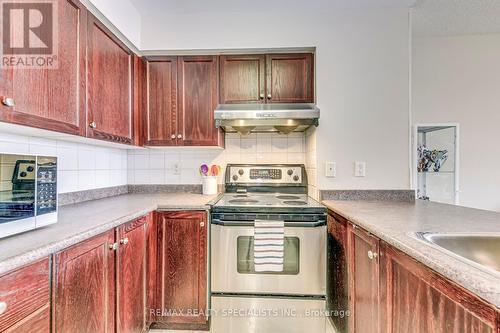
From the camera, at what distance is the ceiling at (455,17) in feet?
7.03

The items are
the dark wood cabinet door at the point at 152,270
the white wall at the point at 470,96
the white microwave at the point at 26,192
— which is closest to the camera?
the white microwave at the point at 26,192

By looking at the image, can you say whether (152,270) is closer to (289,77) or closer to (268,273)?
(268,273)

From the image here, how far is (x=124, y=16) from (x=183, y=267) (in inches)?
71.4

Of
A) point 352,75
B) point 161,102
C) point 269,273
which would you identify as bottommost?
point 269,273

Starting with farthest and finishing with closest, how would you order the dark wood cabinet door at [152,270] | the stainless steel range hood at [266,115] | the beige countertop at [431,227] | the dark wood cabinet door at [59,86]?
the stainless steel range hood at [266,115]
the dark wood cabinet door at [152,270]
the dark wood cabinet door at [59,86]
the beige countertop at [431,227]

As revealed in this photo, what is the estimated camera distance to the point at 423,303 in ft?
2.98

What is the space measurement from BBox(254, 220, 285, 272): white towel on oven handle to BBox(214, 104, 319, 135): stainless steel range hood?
0.78 meters

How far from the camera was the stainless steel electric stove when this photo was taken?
5.90 ft

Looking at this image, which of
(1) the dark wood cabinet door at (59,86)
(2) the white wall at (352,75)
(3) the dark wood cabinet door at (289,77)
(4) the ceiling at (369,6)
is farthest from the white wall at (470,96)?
(1) the dark wood cabinet door at (59,86)

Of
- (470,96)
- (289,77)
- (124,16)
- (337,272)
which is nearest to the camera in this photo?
(337,272)

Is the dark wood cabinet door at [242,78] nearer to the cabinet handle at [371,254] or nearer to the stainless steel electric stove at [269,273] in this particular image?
the stainless steel electric stove at [269,273]

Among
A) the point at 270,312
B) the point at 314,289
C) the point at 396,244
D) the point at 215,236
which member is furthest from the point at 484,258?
the point at 215,236

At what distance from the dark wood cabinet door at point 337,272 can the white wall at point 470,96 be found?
1987 millimetres

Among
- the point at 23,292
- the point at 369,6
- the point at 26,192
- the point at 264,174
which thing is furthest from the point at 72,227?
the point at 369,6
